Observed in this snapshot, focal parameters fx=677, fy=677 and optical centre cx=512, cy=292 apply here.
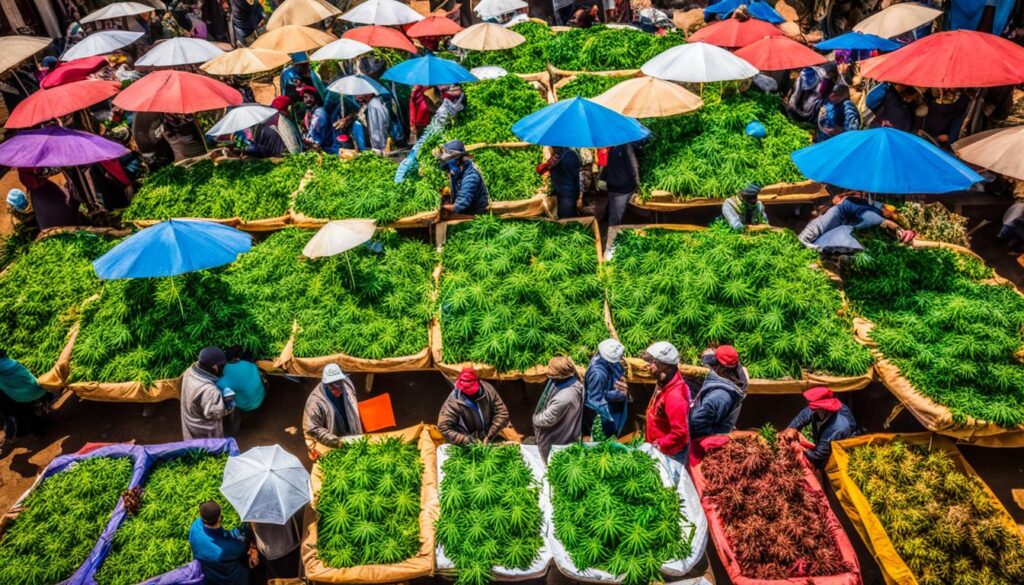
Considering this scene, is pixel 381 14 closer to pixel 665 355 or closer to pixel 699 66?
pixel 699 66

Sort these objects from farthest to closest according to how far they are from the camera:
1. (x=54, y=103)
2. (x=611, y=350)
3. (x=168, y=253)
Result: (x=54, y=103)
(x=168, y=253)
(x=611, y=350)

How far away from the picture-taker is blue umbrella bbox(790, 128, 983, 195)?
6.17m

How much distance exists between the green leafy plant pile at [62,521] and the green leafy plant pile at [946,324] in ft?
21.7

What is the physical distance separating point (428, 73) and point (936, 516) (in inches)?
294

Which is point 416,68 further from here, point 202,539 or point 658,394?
point 202,539

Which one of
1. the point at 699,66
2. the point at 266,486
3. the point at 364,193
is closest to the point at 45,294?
the point at 364,193

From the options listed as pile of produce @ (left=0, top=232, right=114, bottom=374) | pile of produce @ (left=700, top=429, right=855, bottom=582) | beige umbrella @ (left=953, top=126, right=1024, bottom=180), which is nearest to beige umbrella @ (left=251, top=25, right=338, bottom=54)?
pile of produce @ (left=0, top=232, right=114, bottom=374)

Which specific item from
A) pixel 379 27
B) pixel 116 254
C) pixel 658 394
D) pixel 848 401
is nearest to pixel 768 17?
pixel 379 27

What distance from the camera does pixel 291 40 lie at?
35.9ft

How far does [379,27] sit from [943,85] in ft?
26.7

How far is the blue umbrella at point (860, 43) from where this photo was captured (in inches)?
406

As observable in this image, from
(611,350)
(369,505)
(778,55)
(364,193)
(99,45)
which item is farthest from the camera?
(99,45)

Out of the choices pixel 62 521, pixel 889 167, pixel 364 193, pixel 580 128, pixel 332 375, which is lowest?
pixel 62 521

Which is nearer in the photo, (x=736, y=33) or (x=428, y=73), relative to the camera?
(x=428, y=73)
